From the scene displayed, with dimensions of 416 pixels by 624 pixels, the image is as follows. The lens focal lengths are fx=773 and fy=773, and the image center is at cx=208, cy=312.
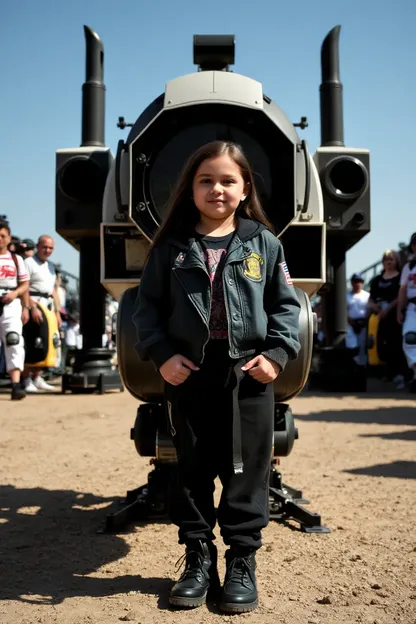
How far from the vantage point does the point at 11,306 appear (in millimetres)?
7594

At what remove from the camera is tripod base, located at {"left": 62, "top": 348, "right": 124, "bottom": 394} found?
746 cm

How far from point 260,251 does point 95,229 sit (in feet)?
4.93

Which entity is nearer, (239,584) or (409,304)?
(239,584)

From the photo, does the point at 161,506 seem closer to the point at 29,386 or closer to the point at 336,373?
the point at 336,373

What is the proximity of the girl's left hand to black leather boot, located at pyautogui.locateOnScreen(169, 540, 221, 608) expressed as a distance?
52cm

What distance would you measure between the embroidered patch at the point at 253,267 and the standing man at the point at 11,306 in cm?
556

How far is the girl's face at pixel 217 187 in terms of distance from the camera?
2.34 metres

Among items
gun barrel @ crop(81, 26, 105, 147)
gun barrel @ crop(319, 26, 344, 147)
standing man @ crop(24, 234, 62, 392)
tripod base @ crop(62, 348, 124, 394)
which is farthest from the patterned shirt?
standing man @ crop(24, 234, 62, 392)

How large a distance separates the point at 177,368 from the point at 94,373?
5618 millimetres

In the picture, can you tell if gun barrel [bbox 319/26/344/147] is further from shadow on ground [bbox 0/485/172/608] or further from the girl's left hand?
the girl's left hand

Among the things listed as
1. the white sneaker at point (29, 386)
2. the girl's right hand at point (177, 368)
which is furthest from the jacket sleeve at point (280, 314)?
the white sneaker at point (29, 386)

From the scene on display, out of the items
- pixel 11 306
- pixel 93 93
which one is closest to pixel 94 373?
pixel 11 306

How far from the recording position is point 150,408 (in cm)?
293

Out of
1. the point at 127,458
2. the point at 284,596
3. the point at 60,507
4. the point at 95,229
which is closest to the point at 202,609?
the point at 284,596
